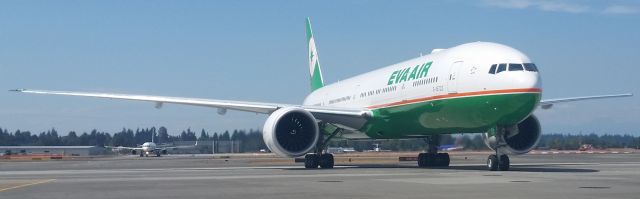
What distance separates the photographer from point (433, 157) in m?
35.6

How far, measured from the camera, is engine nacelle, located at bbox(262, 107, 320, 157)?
31.6m

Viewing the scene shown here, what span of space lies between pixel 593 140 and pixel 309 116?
53716 millimetres

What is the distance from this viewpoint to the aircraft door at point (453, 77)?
2840cm

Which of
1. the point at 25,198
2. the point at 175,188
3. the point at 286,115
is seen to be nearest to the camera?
the point at 25,198

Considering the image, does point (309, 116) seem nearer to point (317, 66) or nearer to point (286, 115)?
point (286, 115)

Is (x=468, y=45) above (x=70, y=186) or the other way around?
above

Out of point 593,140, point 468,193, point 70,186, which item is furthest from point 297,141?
point 593,140

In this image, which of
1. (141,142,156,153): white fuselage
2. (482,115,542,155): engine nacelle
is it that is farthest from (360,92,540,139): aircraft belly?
(141,142,156,153): white fuselage

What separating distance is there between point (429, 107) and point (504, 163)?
3390mm

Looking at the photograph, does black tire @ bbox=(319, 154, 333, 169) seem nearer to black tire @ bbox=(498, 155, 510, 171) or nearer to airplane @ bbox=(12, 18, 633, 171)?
airplane @ bbox=(12, 18, 633, 171)

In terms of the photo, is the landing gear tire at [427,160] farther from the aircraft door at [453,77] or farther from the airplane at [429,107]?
the aircraft door at [453,77]

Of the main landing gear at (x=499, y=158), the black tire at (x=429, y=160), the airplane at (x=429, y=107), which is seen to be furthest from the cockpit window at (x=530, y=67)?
the black tire at (x=429, y=160)

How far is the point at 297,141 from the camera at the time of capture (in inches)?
1282

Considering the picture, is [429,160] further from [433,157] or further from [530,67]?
[530,67]
